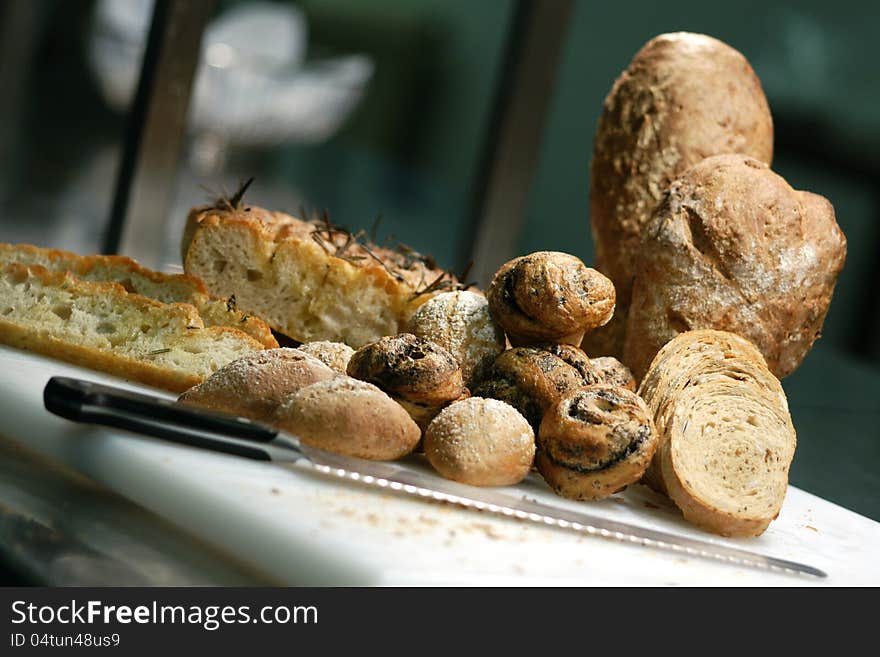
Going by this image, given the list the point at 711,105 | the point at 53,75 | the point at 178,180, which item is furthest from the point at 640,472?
the point at 53,75

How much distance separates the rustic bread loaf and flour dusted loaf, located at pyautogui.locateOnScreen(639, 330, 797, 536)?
0.20 m

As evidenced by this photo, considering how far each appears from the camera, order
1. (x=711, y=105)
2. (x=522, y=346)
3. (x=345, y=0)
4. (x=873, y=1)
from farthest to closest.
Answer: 1. (x=873, y=1)
2. (x=345, y=0)
3. (x=711, y=105)
4. (x=522, y=346)

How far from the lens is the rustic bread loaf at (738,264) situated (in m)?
1.59

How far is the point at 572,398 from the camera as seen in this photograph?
1244 millimetres

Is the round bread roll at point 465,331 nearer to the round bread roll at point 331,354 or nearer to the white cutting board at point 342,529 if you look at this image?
the round bread roll at point 331,354

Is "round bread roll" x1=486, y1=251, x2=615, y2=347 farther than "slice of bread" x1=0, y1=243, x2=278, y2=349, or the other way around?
"slice of bread" x1=0, y1=243, x2=278, y2=349

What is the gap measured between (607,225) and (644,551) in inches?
38.0

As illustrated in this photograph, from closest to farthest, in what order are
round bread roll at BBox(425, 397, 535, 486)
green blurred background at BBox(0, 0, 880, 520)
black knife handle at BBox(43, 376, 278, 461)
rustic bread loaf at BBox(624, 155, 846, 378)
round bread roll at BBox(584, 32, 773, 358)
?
black knife handle at BBox(43, 376, 278, 461) → round bread roll at BBox(425, 397, 535, 486) → rustic bread loaf at BBox(624, 155, 846, 378) → round bread roll at BBox(584, 32, 773, 358) → green blurred background at BBox(0, 0, 880, 520)

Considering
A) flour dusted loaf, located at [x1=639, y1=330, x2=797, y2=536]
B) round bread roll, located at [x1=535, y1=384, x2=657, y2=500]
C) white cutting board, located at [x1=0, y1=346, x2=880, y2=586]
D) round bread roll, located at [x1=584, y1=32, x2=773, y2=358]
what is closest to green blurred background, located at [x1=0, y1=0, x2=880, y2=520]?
round bread roll, located at [x1=584, y1=32, x2=773, y2=358]

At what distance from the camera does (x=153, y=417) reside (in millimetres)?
1038

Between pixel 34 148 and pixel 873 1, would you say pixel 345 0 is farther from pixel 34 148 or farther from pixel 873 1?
pixel 873 1

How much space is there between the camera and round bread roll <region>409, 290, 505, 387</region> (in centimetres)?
139

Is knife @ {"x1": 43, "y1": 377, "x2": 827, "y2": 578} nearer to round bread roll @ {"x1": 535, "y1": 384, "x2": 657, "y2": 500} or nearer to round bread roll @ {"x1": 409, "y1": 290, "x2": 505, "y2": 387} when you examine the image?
round bread roll @ {"x1": 535, "y1": 384, "x2": 657, "y2": 500}

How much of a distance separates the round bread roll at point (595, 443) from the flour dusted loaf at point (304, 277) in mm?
492
